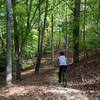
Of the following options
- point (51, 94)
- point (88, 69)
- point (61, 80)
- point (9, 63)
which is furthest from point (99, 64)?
point (51, 94)

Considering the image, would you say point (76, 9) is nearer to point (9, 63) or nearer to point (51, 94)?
point (9, 63)

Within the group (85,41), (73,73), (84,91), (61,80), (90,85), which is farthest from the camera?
(85,41)

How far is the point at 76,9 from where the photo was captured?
1099 inches

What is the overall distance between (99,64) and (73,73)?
228 centimetres

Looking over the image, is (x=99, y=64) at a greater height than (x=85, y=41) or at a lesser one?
lesser

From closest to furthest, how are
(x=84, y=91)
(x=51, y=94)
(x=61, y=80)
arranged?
(x=51, y=94) → (x=84, y=91) → (x=61, y=80)

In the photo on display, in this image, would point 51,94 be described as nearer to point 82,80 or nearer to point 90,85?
point 90,85

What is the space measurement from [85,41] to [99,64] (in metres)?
3.83

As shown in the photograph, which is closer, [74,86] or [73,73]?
[74,86]

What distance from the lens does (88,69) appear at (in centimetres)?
2255

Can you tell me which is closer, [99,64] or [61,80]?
[61,80]

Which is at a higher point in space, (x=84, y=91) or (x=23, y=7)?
(x=23, y=7)

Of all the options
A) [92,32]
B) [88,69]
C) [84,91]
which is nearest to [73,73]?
[88,69]

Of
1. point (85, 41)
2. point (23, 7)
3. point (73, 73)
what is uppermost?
point (23, 7)
